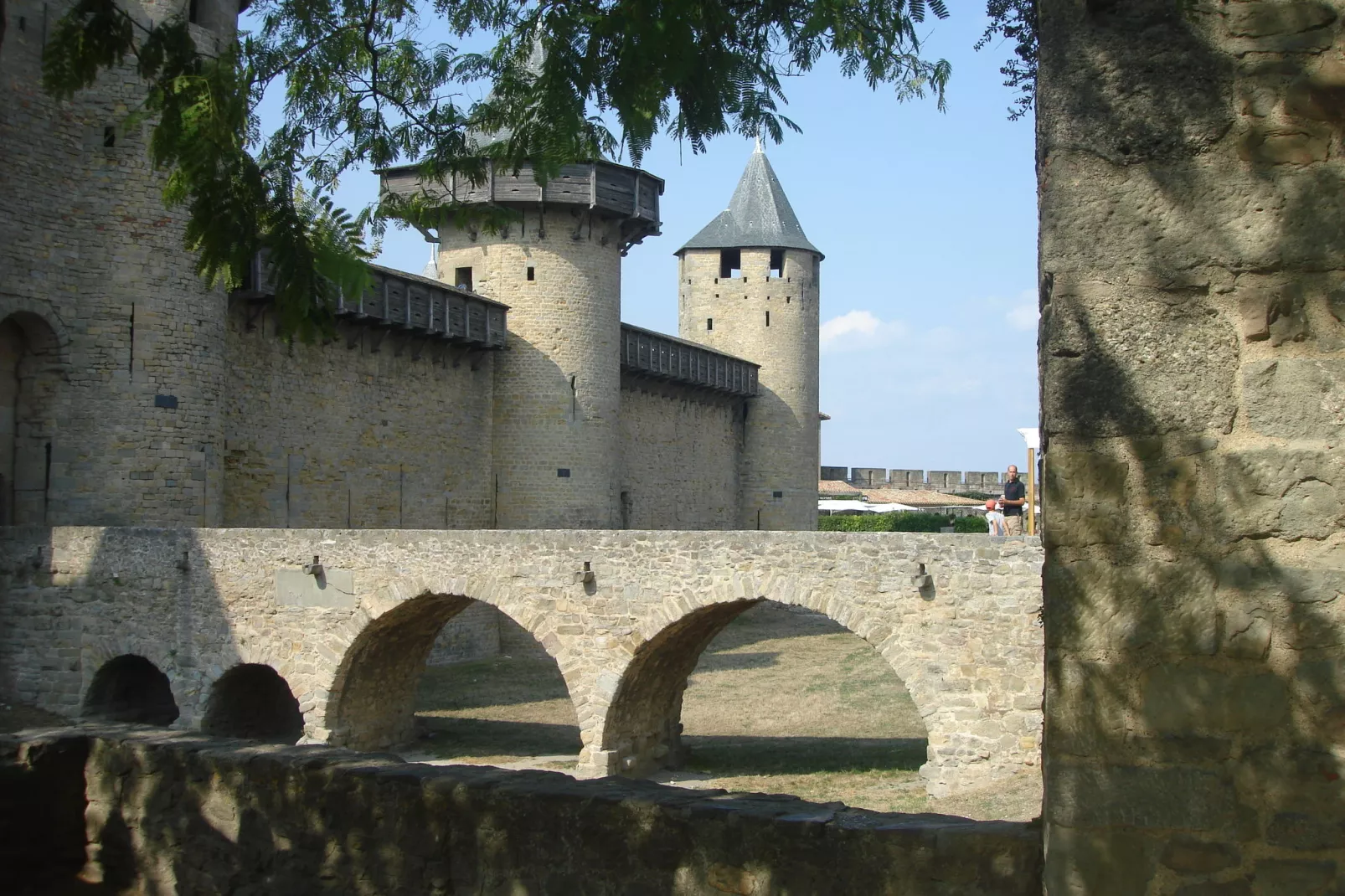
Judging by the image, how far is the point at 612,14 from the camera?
516 centimetres

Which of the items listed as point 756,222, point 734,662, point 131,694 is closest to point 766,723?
point 734,662

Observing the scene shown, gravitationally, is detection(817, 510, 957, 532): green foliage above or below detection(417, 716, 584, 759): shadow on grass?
above

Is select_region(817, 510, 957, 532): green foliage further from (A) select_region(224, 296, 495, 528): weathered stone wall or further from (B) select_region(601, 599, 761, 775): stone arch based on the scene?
(B) select_region(601, 599, 761, 775): stone arch

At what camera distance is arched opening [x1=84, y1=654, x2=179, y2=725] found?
15578 mm

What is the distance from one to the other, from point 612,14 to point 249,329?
1542 centimetres

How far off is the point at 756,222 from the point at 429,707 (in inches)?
743

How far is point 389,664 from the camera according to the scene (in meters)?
15.6

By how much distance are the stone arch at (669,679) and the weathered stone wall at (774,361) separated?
59.7ft

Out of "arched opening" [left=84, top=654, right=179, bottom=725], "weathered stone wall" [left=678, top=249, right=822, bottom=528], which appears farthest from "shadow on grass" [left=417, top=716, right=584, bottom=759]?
"weathered stone wall" [left=678, top=249, right=822, bottom=528]

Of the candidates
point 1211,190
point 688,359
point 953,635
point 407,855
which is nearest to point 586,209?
point 688,359

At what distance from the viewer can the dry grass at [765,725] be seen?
13.1 metres

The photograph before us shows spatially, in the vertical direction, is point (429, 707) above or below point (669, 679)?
below

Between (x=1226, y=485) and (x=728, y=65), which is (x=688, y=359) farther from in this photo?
(x=1226, y=485)

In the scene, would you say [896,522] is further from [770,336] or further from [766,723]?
[766,723]
